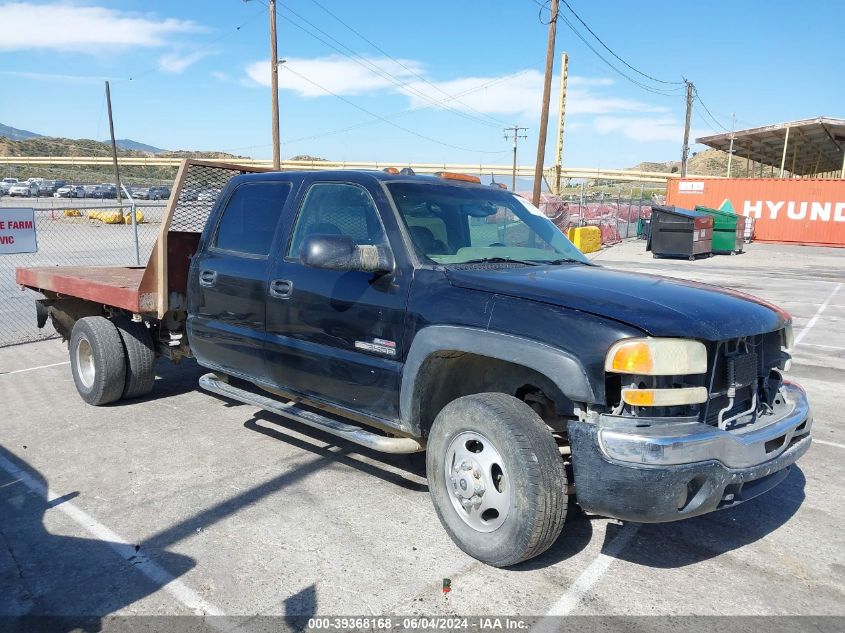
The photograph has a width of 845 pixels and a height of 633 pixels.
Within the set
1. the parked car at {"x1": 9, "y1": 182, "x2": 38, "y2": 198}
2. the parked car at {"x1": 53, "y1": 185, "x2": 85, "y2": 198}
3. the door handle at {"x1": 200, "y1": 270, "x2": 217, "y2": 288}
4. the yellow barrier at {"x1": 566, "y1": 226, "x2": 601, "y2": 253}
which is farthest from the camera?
the parked car at {"x1": 53, "y1": 185, "x2": 85, "y2": 198}

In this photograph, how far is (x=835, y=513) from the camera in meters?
4.03

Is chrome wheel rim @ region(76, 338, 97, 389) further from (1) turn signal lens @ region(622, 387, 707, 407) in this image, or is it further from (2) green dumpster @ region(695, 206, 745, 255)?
(2) green dumpster @ region(695, 206, 745, 255)

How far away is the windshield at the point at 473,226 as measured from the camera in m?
3.94

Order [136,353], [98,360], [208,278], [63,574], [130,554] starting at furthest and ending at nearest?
[136,353] → [98,360] → [208,278] → [130,554] → [63,574]

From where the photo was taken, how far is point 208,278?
4.94 metres

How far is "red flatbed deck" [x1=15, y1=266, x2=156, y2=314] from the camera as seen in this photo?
530cm

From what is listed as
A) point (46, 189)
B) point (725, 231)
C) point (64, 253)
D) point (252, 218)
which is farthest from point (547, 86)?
point (46, 189)

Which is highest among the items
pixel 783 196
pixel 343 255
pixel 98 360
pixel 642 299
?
pixel 783 196

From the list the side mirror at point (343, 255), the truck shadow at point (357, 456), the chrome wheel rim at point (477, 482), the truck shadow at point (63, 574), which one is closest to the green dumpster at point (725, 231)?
the truck shadow at point (357, 456)

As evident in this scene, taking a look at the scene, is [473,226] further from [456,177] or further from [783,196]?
[783,196]

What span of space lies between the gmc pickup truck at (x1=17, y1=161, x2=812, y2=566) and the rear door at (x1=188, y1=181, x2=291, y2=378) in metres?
0.02

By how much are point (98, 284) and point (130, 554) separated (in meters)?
2.94

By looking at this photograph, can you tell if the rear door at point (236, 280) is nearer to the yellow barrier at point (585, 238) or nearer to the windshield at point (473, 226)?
the windshield at point (473, 226)

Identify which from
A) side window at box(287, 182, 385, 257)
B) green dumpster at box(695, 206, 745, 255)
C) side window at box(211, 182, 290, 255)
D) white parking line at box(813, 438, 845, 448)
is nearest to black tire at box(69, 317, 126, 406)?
side window at box(211, 182, 290, 255)
